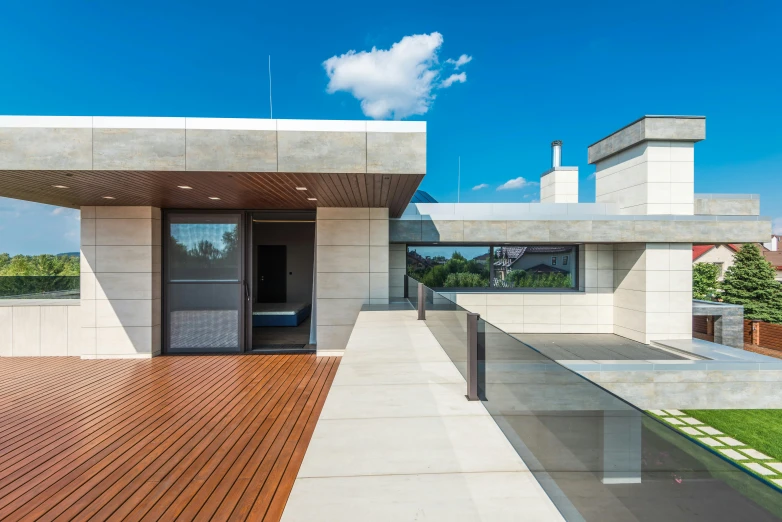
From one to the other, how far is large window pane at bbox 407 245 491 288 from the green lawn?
5.66 m

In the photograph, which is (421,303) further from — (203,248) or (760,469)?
(760,469)

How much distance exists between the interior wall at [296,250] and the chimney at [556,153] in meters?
9.08

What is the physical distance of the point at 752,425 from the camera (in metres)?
7.84

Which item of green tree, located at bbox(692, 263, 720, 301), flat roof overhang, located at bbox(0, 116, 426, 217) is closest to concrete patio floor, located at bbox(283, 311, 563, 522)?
flat roof overhang, located at bbox(0, 116, 426, 217)

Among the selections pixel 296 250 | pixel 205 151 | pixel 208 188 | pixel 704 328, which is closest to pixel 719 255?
pixel 704 328

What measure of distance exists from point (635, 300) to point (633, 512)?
10337 millimetres

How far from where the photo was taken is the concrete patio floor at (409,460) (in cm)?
211

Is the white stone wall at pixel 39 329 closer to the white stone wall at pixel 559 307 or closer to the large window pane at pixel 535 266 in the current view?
the white stone wall at pixel 559 307

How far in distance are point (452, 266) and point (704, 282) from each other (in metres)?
25.9

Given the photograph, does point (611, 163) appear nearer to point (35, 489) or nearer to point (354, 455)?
point (354, 455)

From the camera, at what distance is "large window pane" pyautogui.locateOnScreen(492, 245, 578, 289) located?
11133mm

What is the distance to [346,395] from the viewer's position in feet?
12.5

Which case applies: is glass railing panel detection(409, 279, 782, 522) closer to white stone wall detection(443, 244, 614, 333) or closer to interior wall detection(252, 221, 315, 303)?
white stone wall detection(443, 244, 614, 333)

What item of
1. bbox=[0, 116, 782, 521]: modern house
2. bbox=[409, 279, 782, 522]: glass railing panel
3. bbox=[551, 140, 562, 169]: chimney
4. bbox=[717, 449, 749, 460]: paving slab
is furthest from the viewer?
bbox=[551, 140, 562, 169]: chimney
